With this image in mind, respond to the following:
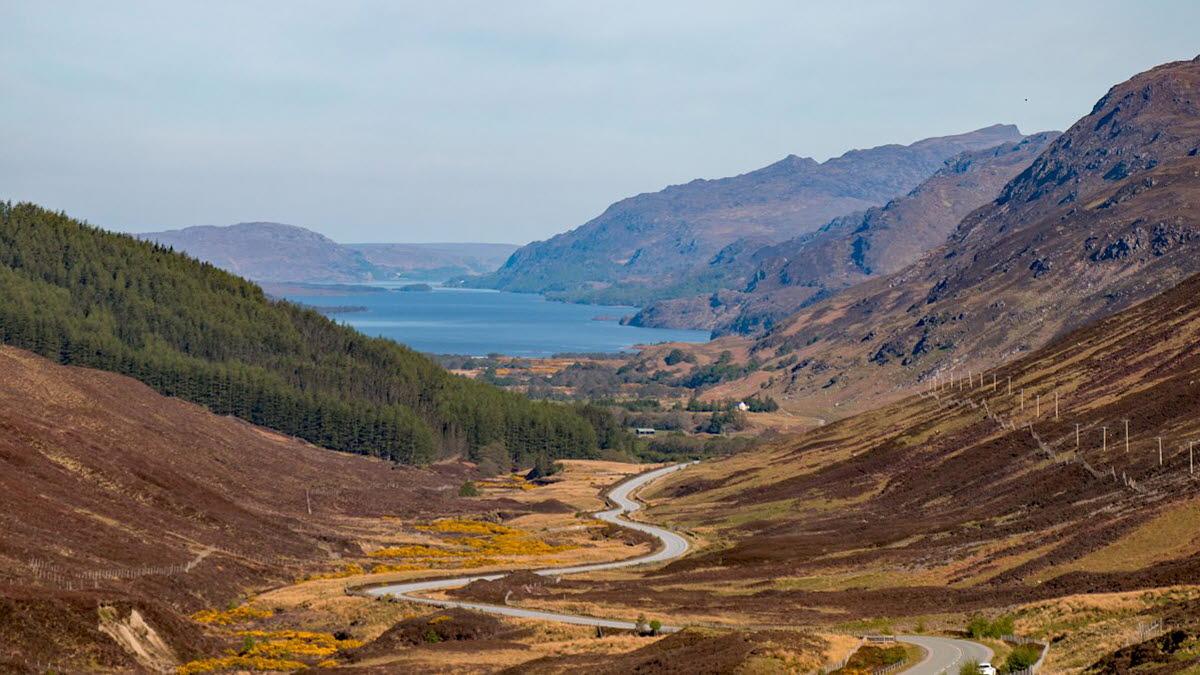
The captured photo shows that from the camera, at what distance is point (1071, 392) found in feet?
607

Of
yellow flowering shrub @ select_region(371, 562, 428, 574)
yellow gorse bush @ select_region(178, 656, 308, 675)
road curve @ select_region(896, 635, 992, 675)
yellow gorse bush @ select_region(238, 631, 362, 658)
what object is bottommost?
→ yellow flowering shrub @ select_region(371, 562, 428, 574)

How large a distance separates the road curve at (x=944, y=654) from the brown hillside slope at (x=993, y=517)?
719 inches

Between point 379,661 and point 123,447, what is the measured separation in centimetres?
8332

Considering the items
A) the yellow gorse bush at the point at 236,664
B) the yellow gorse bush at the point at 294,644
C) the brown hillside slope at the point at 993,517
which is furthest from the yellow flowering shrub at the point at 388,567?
the yellow gorse bush at the point at 236,664

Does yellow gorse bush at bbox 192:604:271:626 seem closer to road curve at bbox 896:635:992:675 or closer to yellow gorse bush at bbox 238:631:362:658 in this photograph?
yellow gorse bush at bbox 238:631:362:658

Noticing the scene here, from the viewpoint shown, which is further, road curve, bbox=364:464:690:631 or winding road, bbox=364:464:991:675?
road curve, bbox=364:464:690:631

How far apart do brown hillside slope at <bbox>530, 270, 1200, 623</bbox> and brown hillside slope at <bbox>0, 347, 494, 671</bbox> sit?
33021 mm

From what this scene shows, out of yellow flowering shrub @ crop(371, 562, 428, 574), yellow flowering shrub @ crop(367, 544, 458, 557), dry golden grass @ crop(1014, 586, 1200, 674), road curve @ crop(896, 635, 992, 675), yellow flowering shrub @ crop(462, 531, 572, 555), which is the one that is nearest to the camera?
road curve @ crop(896, 635, 992, 675)

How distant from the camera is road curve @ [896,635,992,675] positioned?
65.2 metres

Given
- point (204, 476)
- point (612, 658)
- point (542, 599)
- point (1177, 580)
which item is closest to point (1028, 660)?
point (612, 658)

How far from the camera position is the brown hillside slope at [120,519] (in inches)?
3167

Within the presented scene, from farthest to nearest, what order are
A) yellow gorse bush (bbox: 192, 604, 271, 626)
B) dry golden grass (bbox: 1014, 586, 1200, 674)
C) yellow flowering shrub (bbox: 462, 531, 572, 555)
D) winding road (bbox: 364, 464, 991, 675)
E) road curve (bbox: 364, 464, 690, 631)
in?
yellow flowering shrub (bbox: 462, 531, 572, 555) → yellow gorse bush (bbox: 192, 604, 271, 626) → road curve (bbox: 364, 464, 690, 631) → winding road (bbox: 364, 464, 991, 675) → dry golden grass (bbox: 1014, 586, 1200, 674)

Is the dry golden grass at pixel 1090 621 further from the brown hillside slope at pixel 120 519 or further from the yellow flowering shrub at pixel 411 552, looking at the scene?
the yellow flowering shrub at pixel 411 552

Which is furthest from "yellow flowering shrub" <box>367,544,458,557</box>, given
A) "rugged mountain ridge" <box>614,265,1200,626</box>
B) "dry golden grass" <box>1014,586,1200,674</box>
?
"dry golden grass" <box>1014,586,1200,674</box>
